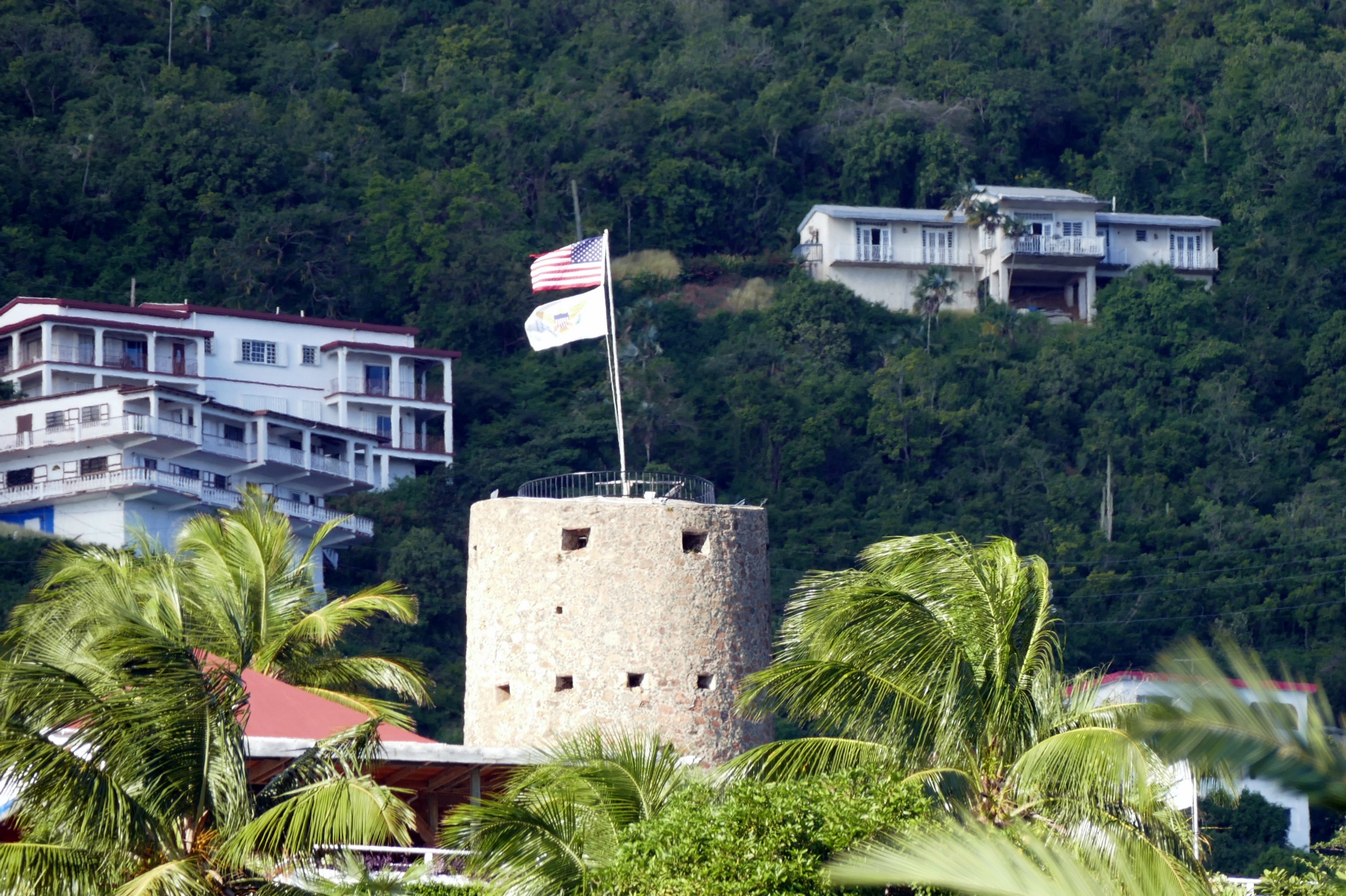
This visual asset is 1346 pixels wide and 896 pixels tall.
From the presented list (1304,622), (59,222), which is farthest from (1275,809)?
(59,222)

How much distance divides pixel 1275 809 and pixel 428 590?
2240cm

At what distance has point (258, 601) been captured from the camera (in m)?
21.0

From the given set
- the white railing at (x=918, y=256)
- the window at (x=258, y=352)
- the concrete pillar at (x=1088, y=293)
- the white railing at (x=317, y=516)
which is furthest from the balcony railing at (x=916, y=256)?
the white railing at (x=317, y=516)

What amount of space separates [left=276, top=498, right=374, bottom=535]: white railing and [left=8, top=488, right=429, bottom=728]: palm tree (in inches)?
1471

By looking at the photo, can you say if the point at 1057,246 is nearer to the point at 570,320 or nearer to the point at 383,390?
the point at 383,390

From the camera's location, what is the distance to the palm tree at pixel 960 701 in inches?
611

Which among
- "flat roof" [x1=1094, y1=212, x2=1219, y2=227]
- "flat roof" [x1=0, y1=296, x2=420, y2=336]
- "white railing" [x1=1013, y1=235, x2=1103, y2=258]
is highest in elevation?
"flat roof" [x1=1094, y1=212, x2=1219, y2=227]

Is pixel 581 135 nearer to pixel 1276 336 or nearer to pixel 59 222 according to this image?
pixel 59 222

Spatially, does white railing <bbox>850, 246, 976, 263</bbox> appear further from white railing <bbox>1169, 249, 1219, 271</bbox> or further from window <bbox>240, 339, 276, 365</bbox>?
window <bbox>240, 339, 276, 365</bbox>

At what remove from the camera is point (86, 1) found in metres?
85.9

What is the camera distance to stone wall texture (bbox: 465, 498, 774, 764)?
69.4ft

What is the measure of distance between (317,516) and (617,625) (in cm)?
4073

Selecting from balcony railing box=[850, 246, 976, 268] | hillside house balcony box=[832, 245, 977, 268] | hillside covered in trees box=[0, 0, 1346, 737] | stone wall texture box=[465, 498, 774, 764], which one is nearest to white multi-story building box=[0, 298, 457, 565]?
hillside covered in trees box=[0, 0, 1346, 737]

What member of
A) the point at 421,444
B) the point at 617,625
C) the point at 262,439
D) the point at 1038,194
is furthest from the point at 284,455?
the point at 617,625
